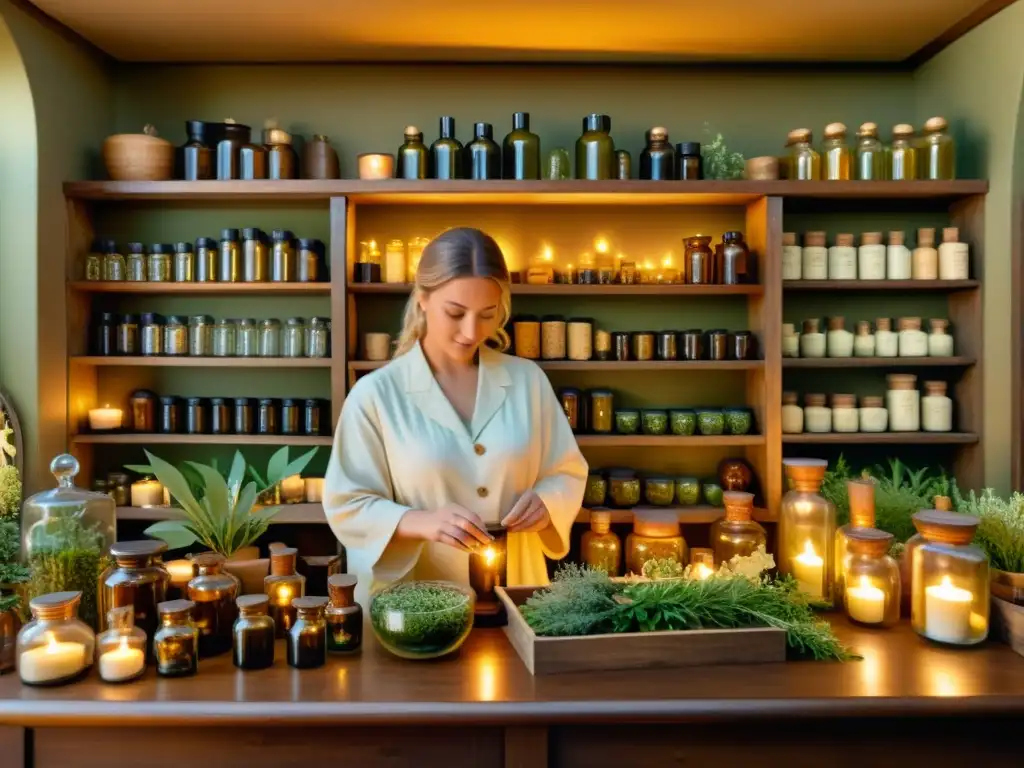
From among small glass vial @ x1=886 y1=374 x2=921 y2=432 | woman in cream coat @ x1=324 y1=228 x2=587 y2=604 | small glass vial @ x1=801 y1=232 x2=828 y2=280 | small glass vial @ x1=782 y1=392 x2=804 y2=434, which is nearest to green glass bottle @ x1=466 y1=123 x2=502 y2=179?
woman in cream coat @ x1=324 y1=228 x2=587 y2=604

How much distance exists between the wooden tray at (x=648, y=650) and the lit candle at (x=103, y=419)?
94.4 inches

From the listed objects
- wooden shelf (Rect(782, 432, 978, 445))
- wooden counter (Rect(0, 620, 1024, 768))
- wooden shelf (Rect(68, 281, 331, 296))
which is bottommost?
wooden counter (Rect(0, 620, 1024, 768))

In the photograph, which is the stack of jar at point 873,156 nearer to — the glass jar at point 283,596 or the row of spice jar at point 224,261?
the row of spice jar at point 224,261

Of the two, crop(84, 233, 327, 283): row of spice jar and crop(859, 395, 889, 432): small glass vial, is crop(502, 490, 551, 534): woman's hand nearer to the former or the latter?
crop(84, 233, 327, 283): row of spice jar

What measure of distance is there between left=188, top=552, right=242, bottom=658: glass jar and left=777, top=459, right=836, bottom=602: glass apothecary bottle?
112cm

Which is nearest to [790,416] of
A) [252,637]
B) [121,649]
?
[252,637]

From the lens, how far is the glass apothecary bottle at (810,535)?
65.2 inches

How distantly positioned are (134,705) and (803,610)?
1.12 meters

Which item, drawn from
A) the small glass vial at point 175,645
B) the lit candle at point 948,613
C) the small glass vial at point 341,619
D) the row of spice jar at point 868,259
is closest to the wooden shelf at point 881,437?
the row of spice jar at point 868,259

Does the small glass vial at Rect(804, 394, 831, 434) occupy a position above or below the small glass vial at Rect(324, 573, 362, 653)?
above

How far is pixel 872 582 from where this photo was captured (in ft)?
4.94

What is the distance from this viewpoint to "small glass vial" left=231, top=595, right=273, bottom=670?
1.29 metres

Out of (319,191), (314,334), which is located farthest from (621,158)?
(314,334)

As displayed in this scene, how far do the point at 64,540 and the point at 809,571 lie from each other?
145 cm
